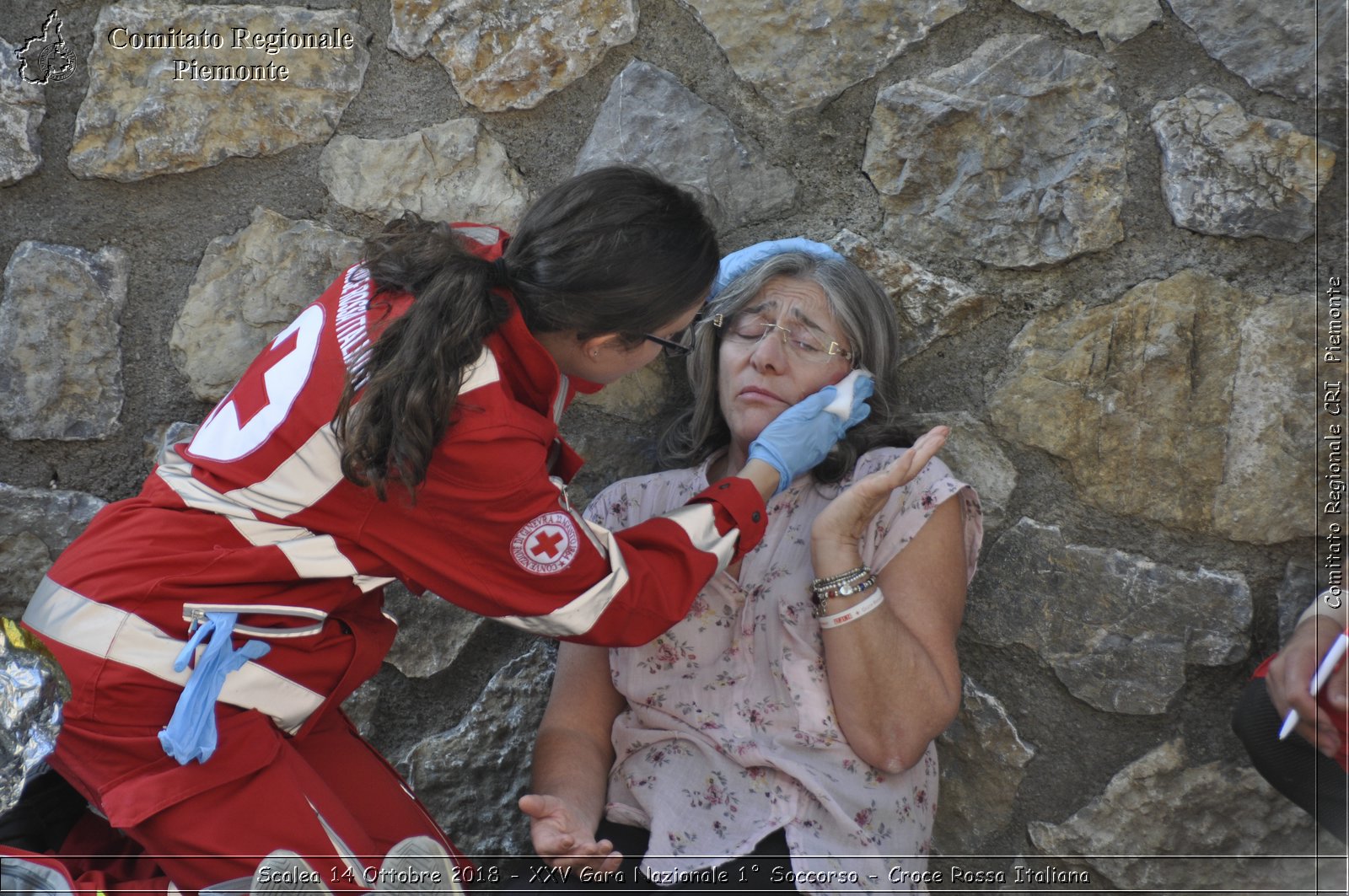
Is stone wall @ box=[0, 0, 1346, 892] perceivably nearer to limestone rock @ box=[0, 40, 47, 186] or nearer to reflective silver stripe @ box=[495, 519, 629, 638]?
limestone rock @ box=[0, 40, 47, 186]

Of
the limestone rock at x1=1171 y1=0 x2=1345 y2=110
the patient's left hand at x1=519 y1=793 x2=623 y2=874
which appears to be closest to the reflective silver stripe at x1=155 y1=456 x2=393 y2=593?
the patient's left hand at x1=519 y1=793 x2=623 y2=874

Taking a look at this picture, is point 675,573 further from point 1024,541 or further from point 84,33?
point 84,33

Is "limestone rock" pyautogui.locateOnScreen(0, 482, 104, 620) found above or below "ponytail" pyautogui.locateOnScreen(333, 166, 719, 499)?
below

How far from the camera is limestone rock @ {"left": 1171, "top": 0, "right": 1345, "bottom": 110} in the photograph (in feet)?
5.49

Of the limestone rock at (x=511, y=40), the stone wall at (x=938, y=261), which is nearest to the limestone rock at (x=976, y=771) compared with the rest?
the stone wall at (x=938, y=261)

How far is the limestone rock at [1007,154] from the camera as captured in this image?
1.80 meters

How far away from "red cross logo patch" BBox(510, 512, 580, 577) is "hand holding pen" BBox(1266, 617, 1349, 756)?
94 centimetres

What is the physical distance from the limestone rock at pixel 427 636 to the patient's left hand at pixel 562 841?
0.48 metres

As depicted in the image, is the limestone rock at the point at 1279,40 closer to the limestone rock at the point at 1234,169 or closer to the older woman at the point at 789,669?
the limestone rock at the point at 1234,169

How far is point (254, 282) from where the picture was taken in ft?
6.74

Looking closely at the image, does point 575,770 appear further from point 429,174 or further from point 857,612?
point 429,174

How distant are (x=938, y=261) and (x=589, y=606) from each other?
86 centimetres

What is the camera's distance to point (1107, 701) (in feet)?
5.96

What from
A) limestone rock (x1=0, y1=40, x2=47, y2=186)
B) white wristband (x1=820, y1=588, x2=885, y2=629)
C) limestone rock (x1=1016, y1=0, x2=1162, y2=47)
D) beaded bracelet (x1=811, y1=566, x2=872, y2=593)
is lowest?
white wristband (x1=820, y1=588, x2=885, y2=629)
